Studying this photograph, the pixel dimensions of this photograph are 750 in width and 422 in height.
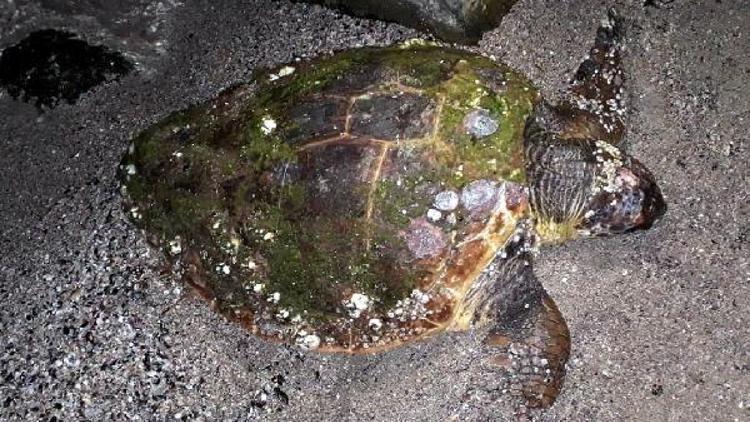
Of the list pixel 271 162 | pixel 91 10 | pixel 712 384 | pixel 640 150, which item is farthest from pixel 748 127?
pixel 91 10

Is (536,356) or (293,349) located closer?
(536,356)

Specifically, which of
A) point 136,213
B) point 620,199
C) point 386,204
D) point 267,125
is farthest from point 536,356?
point 136,213

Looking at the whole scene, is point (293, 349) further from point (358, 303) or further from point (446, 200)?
point (446, 200)

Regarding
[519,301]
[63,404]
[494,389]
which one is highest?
[519,301]

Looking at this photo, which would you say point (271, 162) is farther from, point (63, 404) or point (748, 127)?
point (748, 127)

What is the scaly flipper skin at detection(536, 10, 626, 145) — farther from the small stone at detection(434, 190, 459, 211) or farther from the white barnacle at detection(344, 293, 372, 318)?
the white barnacle at detection(344, 293, 372, 318)

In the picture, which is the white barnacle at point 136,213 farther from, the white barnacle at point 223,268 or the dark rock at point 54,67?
the dark rock at point 54,67

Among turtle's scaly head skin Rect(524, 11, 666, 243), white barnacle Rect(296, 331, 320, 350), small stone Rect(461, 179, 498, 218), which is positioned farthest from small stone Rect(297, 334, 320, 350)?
turtle's scaly head skin Rect(524, 11, 666, 243)
